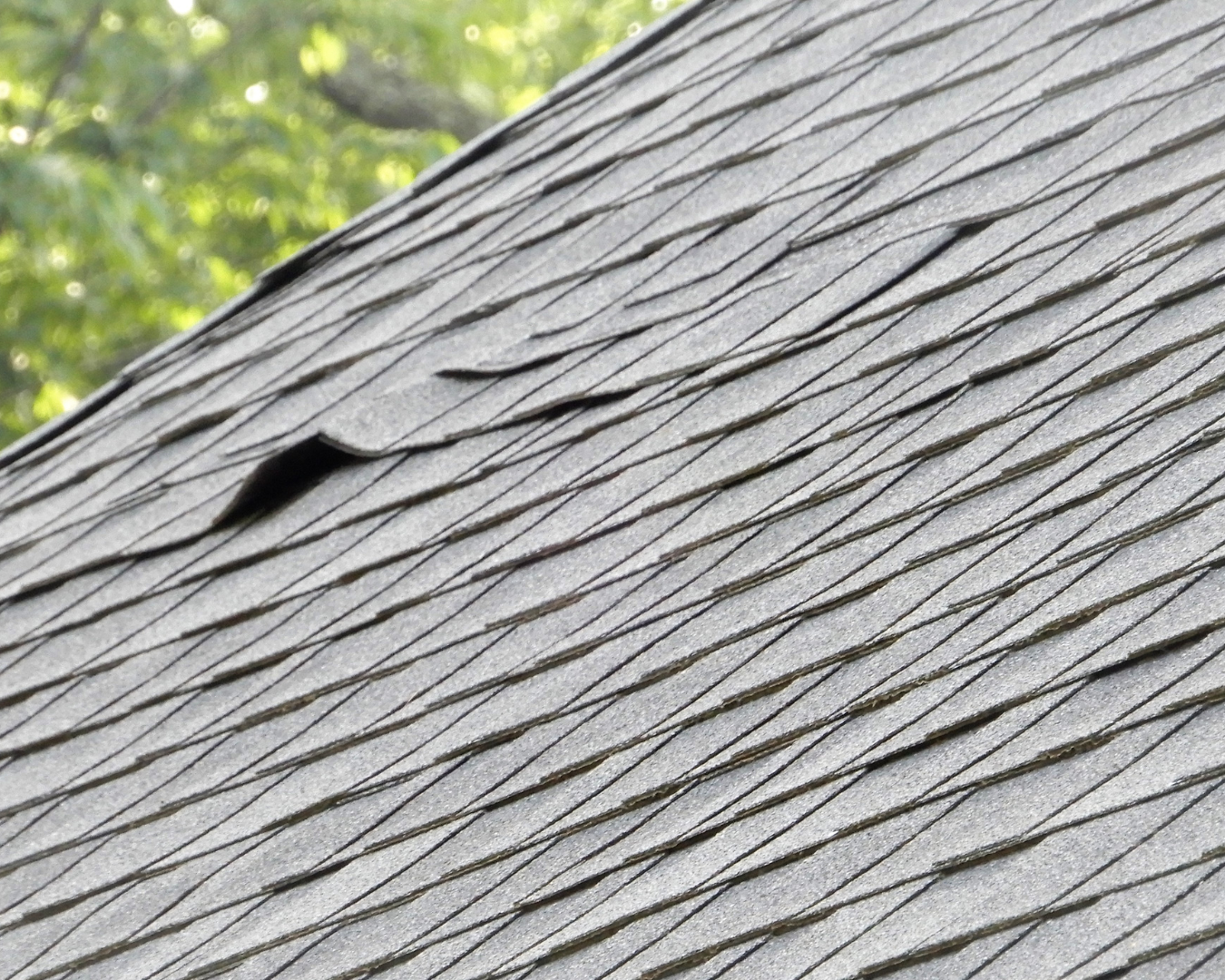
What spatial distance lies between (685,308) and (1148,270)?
862 mm

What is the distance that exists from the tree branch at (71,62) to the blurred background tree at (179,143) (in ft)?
0.06

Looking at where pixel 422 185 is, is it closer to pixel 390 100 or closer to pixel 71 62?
pixel 71 62

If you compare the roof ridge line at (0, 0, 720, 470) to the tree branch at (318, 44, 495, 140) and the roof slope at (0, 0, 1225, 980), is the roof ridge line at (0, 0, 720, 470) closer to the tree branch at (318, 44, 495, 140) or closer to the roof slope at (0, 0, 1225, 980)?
the roof slope at (0, 0, 1225, 980)

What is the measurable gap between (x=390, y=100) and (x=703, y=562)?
10160 millimetres

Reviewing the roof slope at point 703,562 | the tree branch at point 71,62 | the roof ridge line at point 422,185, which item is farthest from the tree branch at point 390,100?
the roof slope at point 703,562

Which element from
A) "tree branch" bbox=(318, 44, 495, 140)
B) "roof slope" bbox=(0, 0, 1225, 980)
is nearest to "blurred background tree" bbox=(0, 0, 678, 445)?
"tree branch" bbox=(318, 44, 495, 140)

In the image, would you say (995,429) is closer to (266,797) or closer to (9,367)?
(266,797)

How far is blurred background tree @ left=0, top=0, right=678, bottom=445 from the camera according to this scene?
843cm

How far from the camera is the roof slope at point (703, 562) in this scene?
191 centimetres

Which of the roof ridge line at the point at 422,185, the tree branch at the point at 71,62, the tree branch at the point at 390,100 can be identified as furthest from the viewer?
the tree branch at the point at 390,100

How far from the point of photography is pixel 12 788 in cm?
299

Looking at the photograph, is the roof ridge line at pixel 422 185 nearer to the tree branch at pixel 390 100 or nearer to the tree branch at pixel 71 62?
the tree branch at pixel 71 62

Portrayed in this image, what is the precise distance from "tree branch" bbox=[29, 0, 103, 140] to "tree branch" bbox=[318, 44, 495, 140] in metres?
2.91

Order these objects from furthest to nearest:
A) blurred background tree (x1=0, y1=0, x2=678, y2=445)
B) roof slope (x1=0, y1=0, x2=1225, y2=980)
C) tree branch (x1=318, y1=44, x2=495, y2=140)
Answer: tree branch (x1=318, y1=44, x2=495, y2=140) → blurred background tree (x1=0, y1=0, x2=678, y2=445) → roof slope (x1=0, y1=0, x2=1225, y2=980)
